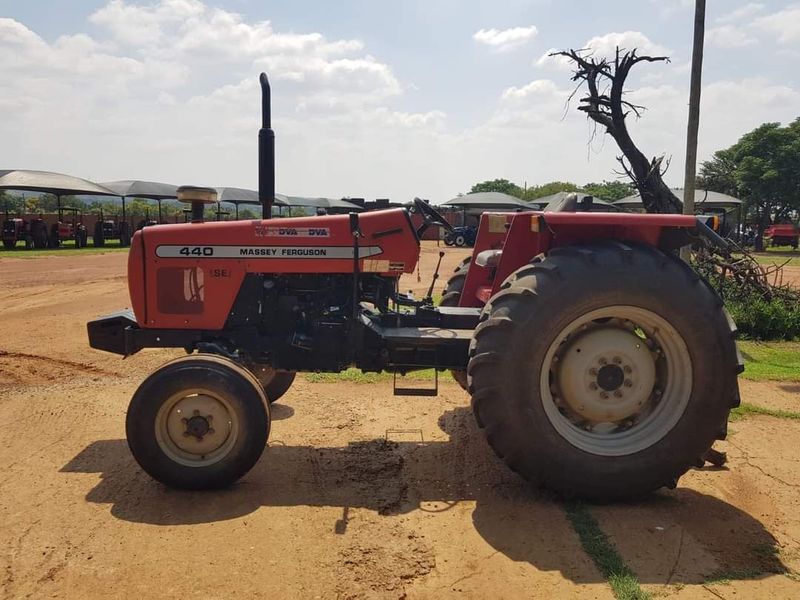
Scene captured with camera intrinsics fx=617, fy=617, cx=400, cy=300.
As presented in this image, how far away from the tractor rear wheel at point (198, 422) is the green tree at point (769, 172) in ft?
105

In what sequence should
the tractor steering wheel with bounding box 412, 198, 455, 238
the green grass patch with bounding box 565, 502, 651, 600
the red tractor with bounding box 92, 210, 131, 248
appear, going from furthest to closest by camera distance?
the red tractor with bounding box 92, 210, 131, 248
the tractor steering wheel with bounding box 412, 198, 455, 238
the green grass patch with bounding box 565, 502, 651, 600

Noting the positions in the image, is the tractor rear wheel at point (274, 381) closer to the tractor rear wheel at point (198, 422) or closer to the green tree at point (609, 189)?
the tractor rear wheel at point (198, 422)

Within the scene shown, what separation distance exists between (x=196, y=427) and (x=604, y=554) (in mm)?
2242

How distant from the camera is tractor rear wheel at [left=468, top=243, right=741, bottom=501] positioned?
3289 millimetres

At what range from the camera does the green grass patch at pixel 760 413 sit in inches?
198

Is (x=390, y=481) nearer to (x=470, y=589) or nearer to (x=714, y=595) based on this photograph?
(x=470, y=589)

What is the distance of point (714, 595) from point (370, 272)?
8.37ft

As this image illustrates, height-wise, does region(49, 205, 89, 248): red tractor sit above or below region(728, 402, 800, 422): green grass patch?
above

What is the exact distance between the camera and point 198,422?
3484 millimetres

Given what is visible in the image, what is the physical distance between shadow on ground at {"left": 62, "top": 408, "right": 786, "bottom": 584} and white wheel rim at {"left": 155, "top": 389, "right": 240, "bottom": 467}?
219 millimetres

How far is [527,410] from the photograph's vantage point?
10.8 feet

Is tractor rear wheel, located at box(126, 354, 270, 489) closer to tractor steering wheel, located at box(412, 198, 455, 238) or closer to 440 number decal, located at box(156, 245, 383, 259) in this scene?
440 number decal, located at box(156, 245, 383, 259)

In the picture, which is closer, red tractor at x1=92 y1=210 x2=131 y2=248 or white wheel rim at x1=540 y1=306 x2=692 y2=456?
white wheel rim at x1=540 y1=306 x2=692 y2=456

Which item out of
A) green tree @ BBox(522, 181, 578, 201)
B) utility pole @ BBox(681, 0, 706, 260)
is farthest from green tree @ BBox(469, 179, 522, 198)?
utility pole @ BBox(681, 0, 706, 260)
